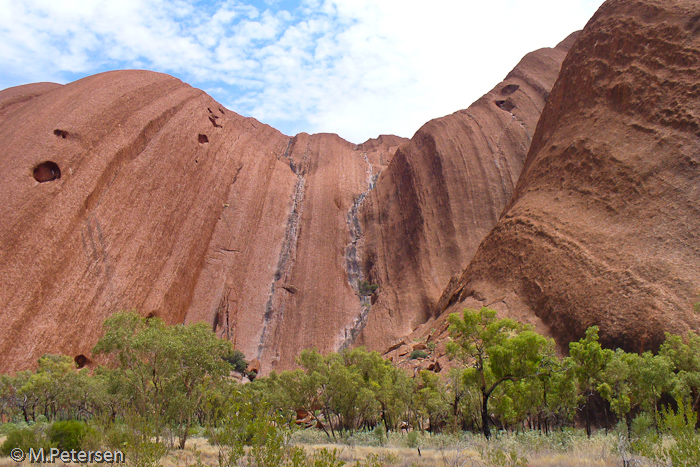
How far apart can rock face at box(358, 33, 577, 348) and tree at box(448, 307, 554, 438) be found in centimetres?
2245

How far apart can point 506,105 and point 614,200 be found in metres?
38.1

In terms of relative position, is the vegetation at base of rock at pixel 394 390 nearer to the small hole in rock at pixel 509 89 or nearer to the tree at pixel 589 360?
the tree at pixel 589 360

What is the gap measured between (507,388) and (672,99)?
68.1 ft

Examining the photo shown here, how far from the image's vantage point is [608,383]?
1714cm

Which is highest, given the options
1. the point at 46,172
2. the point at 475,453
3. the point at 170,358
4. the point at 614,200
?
the point at 46,172

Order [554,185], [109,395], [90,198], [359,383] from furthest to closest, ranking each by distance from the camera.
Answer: [90,198]
[554,185]
[109,395]
[359,383]

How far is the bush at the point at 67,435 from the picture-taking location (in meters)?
11.9

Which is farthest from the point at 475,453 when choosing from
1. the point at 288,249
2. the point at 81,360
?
the point at 288,249

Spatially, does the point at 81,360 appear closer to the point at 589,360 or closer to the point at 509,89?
the point at 589,360

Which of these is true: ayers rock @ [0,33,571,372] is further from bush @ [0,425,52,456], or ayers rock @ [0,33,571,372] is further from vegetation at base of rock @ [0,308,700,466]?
bush @ [0,425,52,456]

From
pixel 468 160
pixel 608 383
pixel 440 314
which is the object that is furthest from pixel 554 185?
pixel 468 160

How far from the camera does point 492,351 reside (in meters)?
15.3

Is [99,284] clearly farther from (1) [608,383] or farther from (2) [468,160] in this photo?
(2) [468,160]

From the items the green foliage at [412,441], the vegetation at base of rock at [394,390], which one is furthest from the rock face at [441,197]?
the green foliage at [412,441]
